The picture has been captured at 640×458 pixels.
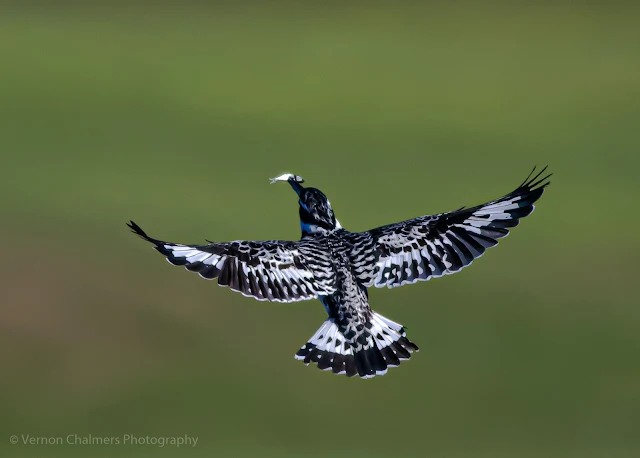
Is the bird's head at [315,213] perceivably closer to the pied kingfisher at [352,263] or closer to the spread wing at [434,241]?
the pied kingfisher at [352,263]

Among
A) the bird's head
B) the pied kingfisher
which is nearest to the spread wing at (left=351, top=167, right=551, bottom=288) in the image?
the pied kingfisher

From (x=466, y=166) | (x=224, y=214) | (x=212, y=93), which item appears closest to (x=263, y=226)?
(x=224, y=214)

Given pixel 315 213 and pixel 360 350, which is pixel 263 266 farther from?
pixel 360 350

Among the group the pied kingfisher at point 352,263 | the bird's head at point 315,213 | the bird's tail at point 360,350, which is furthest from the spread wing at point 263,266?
the bird's tail at point 360,350

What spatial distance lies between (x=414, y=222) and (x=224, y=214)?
20.7ft

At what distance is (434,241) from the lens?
19.9 feet

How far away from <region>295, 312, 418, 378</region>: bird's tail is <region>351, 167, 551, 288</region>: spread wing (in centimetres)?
28

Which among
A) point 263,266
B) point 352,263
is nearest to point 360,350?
point 352,263

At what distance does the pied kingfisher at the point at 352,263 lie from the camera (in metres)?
5.77

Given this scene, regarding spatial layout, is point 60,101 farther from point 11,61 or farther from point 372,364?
point 372,364

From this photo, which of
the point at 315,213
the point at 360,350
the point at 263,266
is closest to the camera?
the point at 263,266

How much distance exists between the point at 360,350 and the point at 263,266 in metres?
0.68

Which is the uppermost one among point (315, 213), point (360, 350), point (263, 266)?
point (315, 213)

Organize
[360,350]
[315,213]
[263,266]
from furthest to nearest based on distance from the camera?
1. [315,213]
2. [360,350]
3. [263,266]
